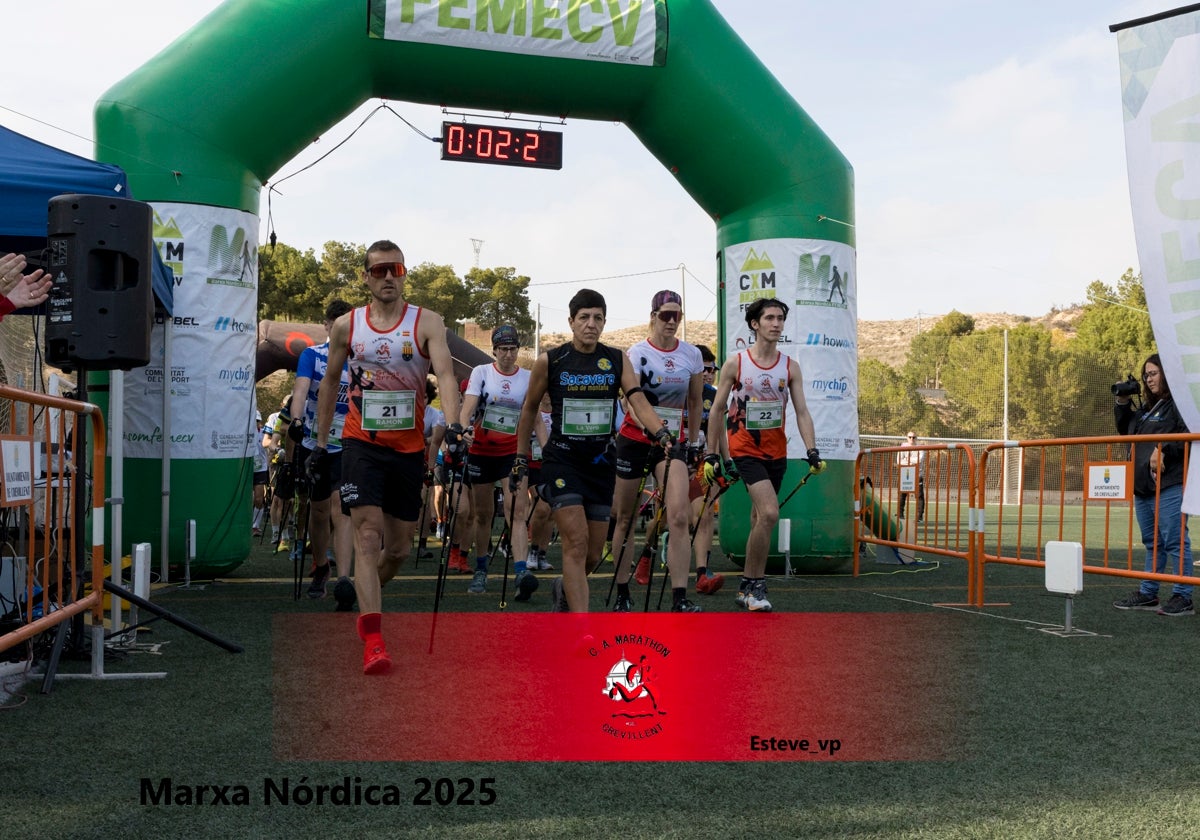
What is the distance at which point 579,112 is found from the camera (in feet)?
36.7

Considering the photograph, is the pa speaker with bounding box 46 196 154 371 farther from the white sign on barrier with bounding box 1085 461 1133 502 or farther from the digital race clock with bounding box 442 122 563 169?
the white sign on barrier with bounding box 1085 461 1133 502

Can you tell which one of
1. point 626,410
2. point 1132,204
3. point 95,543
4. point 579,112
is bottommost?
point 95,543

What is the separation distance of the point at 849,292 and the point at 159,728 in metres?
8.39

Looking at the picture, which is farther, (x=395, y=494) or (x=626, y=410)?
(x=626, y=410)

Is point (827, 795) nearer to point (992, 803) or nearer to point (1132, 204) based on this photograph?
point (992, 803)

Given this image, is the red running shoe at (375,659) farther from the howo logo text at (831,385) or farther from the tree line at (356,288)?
the tree line at (356,288)

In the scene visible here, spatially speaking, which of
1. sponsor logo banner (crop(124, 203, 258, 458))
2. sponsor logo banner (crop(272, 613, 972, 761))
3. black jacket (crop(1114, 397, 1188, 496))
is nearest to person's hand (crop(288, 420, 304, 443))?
sponsor logo banner (crop(272, 613, 972, 761))

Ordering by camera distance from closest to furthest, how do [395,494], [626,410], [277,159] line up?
[395,494], [626,410], [277,159]

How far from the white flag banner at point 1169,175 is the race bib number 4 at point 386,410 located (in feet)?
12.1

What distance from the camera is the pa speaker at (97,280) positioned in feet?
18.5

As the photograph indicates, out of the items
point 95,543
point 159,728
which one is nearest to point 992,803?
point 159,728

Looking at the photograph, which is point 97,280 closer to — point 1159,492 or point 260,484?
point 1159,492

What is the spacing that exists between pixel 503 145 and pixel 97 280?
20.1 ft

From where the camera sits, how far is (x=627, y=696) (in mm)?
4031
